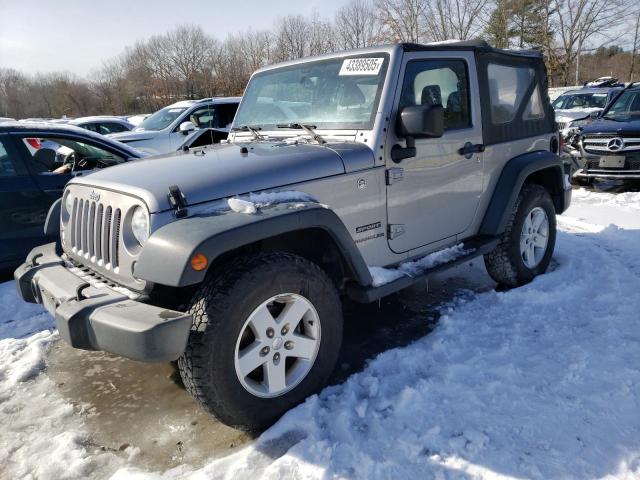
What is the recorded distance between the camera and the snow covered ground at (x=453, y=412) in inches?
90.4

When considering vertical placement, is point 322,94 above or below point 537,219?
above

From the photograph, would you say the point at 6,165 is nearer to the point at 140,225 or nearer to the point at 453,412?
the point at 140,225

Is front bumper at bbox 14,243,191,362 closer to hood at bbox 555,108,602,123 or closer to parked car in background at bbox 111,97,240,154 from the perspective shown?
parked car in background at bbox 111,97,240,154

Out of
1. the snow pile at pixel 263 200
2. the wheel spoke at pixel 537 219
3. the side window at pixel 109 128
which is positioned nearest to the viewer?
the snow pile at pixel 263 200

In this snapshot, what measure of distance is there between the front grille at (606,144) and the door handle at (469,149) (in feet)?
18.1

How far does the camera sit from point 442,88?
365cm

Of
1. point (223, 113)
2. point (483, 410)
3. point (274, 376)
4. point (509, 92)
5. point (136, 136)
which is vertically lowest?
point (483, 410)

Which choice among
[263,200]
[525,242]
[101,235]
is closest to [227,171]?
[263,200]

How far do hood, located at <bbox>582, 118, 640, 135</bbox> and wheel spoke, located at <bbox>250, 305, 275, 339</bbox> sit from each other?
7.69 m

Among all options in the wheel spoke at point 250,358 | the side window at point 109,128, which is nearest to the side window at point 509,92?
the wheel spoke at point 250,358

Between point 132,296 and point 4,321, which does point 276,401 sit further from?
point 4,321

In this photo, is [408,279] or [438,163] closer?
[408,279]

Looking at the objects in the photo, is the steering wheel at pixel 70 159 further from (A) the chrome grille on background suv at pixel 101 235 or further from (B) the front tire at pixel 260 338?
(B) the front tire at pixel 260 338

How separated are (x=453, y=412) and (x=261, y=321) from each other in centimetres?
109
